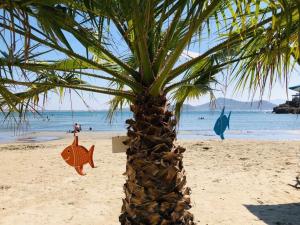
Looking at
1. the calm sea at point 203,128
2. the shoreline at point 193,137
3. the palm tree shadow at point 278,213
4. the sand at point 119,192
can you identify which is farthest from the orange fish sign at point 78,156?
the shoreline at point 193,137

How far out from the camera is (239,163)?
1155cm

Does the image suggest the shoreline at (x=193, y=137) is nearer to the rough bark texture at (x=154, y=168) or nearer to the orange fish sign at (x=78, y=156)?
the orange fish sign at (x=78, y=156)

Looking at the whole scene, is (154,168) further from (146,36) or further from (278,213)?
(278,213)

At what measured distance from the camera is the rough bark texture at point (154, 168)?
3.27m

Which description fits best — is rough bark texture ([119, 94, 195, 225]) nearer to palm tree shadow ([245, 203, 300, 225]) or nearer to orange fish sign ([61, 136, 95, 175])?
orange fish sign ([61, 136, 95, 175])

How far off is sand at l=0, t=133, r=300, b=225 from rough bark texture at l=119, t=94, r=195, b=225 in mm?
2687

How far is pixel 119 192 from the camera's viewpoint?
25.7 ft

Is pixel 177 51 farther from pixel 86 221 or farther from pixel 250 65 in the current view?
pixel 86 221

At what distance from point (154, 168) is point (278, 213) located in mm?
3726

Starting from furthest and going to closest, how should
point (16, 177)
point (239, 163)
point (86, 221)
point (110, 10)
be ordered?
1. point (239, 163)
2. point (16, 177)
3. point (86, 221)
4. point (110, 10)

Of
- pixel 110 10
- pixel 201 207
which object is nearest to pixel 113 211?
pixel 201 207

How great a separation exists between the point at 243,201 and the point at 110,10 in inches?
218

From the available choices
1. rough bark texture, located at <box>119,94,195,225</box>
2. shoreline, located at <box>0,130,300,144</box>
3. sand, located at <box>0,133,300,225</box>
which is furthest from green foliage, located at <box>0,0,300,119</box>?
shoreline, located at <box>0,130,300,144</box>

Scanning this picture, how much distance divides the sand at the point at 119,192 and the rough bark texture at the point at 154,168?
2687mm
